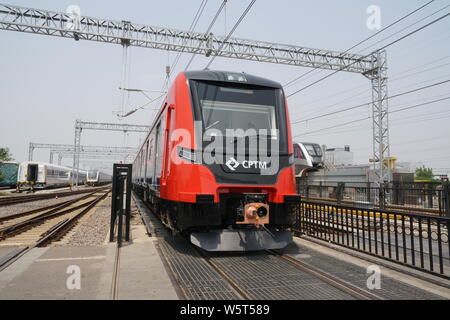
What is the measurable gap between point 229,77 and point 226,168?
1.86m

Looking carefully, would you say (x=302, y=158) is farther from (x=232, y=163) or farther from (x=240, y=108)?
(x=232, y=163)

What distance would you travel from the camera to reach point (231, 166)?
499cm

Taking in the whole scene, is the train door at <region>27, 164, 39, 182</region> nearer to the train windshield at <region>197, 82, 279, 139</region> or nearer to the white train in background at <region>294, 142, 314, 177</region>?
the white train in background at <region>294, 142, 314, 177</region>

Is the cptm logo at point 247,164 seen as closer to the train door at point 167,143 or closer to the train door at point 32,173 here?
the train door at point 167,143

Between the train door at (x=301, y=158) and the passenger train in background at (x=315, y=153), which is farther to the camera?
the passenger train in background at (x=315, y=153)

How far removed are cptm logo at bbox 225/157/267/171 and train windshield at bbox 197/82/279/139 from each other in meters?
0.57

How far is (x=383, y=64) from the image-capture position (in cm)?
1819

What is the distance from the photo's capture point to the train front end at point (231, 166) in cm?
480

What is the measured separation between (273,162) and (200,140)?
4.64ft

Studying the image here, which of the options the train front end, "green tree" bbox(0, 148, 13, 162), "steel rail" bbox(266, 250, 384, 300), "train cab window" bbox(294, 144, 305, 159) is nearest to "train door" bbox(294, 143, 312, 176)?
"train cab window" bbox(294, 144, 305, 159)

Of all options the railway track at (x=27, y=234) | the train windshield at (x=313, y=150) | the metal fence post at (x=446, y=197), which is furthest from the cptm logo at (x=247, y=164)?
the train windshield at (x=313, y=150)

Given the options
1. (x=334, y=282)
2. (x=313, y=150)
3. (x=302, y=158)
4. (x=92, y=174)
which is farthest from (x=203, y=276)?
(x=92, y=174)

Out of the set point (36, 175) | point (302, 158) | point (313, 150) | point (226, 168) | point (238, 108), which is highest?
point (313, 150)
